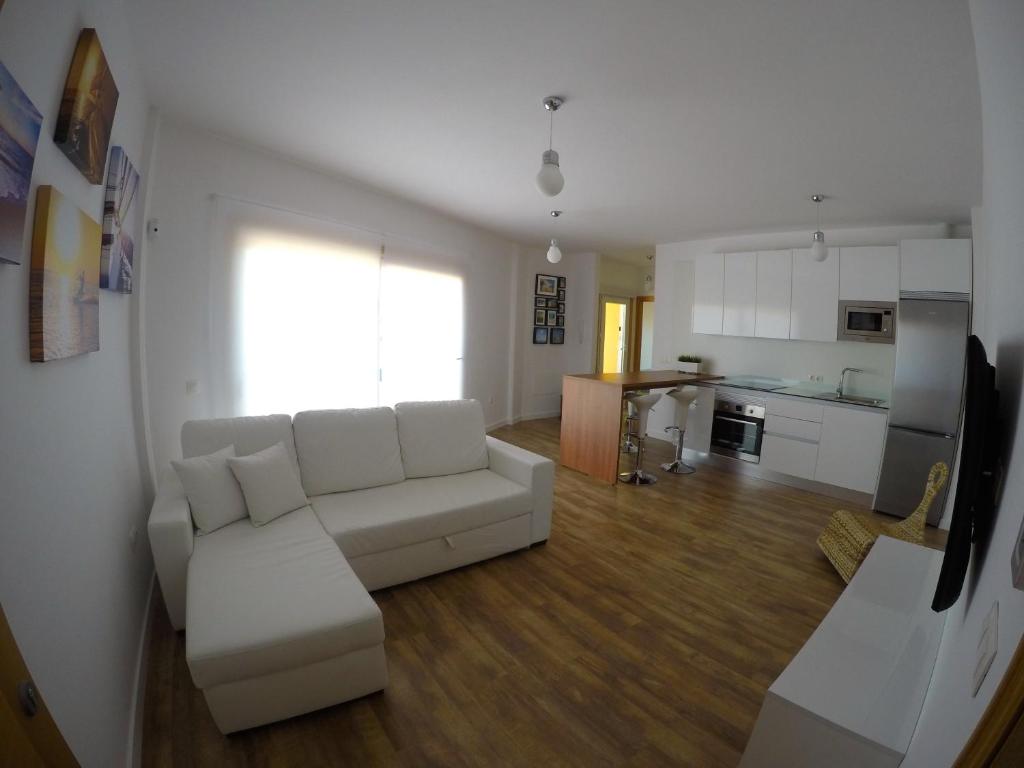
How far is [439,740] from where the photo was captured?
150cm

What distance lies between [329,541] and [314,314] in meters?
2.40

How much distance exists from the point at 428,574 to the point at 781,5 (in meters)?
3.06

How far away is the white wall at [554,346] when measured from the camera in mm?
6672

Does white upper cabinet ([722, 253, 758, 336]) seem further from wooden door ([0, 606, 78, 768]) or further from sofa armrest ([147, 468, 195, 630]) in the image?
wooden door ([0, 606, 78, 768])

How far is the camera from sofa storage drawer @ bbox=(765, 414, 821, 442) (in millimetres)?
4102

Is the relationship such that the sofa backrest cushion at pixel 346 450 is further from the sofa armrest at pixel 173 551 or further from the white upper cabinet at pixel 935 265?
the white upper cabinet at pixel 935 265

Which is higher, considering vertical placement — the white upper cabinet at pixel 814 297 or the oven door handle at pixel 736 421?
the white upper cabinet at pixel 814 297

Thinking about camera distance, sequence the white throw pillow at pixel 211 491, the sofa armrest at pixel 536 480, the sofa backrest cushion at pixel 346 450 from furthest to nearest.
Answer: the sofa armrest at pixel 536 480 → the sofa backrest cushion at pixel 346 450 → the white throw pillow at pixel 211 491

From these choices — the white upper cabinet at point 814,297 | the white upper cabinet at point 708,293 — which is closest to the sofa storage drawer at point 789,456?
the white upper cabinet at point 814,297

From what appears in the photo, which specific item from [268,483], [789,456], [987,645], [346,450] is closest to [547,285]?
[789,456]

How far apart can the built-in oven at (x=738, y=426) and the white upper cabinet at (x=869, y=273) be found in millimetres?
1385

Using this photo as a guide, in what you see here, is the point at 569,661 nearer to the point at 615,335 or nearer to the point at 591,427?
the point at 591,427

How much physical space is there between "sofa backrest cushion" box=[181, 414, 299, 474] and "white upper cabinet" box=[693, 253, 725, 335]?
15.8 feet

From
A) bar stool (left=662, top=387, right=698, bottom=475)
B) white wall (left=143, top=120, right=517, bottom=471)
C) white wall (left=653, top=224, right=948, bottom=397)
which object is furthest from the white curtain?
white wall (left=653, top=224, right=948, bottom=397)
